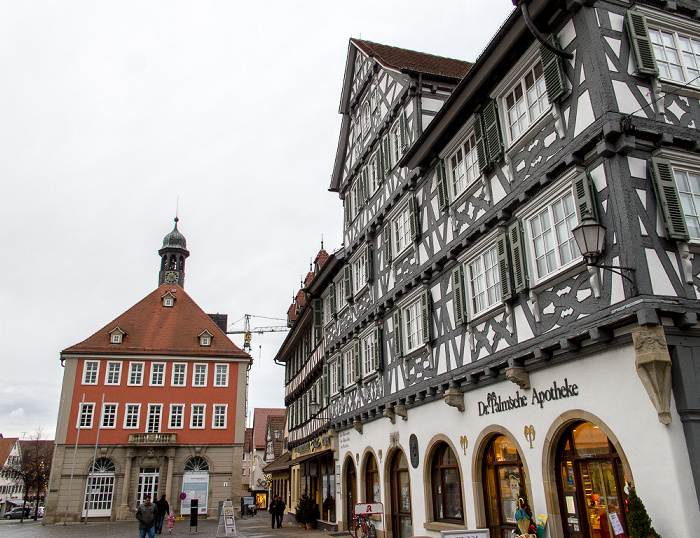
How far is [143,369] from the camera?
42156 mm

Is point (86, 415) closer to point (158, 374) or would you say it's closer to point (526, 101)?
point (158, 374)

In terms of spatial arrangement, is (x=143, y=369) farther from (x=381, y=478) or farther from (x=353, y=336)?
(x=381, y=478)

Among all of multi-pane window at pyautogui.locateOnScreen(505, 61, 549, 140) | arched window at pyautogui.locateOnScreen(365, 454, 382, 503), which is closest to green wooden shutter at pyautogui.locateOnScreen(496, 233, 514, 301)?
multi-pane window at pyautogui.locateOnScreen(505, 61, 549, 140)

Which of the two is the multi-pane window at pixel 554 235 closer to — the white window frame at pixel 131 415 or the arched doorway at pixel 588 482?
the arched doorway at pixel 588 482

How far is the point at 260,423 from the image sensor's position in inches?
3802

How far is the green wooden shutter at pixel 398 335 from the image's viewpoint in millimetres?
16125

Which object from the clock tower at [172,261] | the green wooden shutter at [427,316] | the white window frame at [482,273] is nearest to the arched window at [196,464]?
the clock tower at [172,261]

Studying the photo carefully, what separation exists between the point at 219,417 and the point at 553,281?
119ft

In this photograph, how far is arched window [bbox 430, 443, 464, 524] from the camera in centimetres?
1329

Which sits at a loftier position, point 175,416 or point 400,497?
point 175,416

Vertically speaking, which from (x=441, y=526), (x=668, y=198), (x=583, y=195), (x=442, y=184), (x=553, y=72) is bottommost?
(x=441, y=526)

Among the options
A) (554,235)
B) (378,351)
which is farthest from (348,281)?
(554,235)

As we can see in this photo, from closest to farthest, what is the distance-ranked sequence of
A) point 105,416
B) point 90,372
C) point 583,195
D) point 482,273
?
1. point 583,195
2. point 482,273
3. point 105,416
4. point 90,372

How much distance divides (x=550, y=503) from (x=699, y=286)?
4126mm
